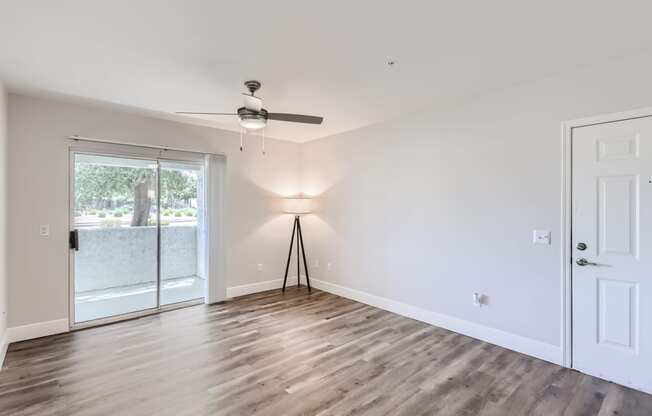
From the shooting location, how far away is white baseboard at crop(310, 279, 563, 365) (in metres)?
3.05

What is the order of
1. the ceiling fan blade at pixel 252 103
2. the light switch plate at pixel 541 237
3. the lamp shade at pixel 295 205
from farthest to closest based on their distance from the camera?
the lamp shade at pixel 295 205
the light switch plate at pixel 541 237
the ceiling fan blade at pixel 252 103

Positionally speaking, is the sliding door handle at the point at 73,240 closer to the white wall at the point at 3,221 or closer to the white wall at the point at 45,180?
the white wall at the point at 45,180

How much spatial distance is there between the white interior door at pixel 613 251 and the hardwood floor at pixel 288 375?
0.86ft

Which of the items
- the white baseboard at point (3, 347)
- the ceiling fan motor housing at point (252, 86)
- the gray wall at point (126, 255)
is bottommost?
the white baseboard at point (3, 347)

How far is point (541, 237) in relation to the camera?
306 centimetres

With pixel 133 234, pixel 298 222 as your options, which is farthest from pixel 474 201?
pixel 133 234

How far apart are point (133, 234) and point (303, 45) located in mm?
3491

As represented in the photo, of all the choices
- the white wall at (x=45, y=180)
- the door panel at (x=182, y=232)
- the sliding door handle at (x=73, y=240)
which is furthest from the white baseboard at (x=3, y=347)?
the door panel at (x=182, y=232)

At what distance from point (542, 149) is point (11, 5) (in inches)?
163

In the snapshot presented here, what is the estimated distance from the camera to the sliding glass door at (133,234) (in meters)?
4.00

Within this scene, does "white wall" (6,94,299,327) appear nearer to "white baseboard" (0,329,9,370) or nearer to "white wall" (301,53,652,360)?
"white baseboard" (0,329,9,370)

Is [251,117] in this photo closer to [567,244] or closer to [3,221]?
[3,221]

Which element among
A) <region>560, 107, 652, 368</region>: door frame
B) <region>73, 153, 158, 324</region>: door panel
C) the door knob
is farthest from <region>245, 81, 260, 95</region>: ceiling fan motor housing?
the door knob

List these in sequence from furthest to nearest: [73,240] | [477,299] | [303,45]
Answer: [73,240]
[477,299]
[303,45]
